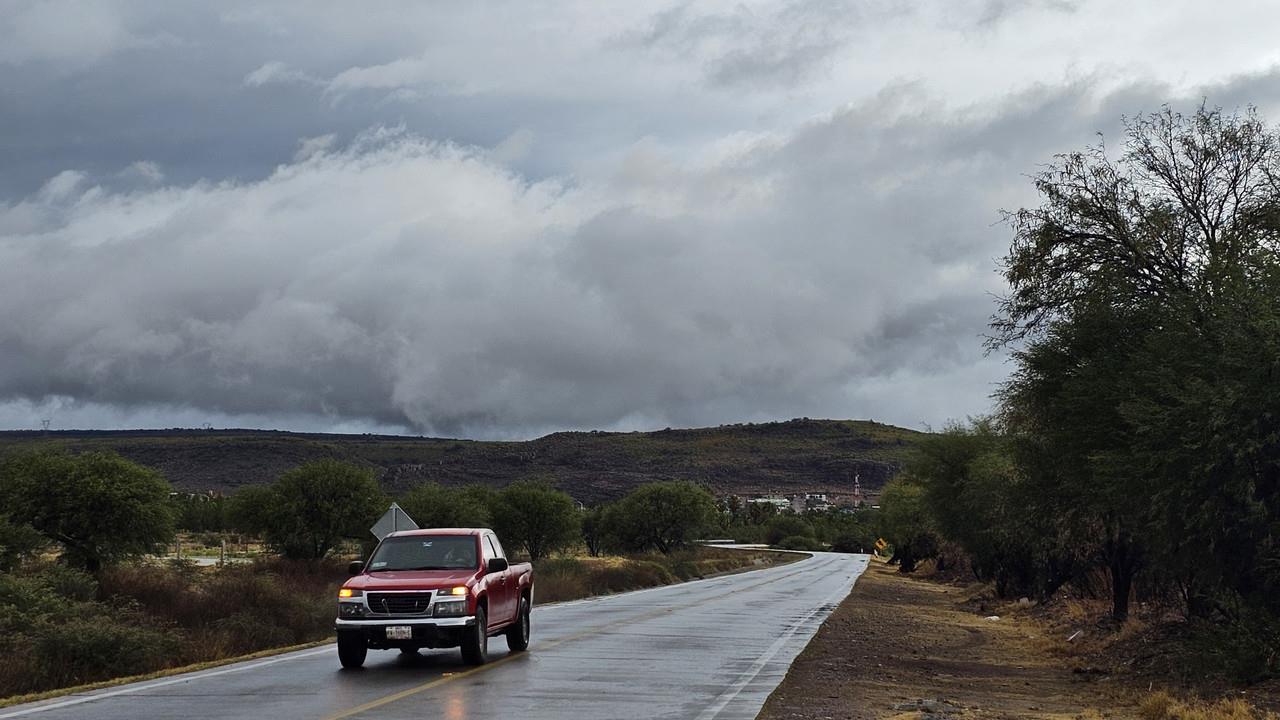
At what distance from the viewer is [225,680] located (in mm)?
16656

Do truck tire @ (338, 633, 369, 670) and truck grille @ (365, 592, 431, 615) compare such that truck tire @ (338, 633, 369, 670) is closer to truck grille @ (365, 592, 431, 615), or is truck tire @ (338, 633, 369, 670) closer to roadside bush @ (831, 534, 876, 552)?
truck grille @ (365, 592, 431, 615)

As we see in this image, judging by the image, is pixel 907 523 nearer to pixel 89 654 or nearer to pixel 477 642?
pixel 477 642

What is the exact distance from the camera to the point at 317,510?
60719mm

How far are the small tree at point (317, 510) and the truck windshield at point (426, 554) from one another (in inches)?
1642

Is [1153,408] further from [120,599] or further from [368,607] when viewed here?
[120,599]

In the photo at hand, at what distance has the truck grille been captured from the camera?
17656 millimetres

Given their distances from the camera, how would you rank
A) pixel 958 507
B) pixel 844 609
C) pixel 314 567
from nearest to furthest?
pixel 844 609, pixel 958 507, pixel 314 567

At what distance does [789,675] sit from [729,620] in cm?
1404

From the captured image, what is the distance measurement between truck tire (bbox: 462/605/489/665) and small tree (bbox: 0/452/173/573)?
2864 cm

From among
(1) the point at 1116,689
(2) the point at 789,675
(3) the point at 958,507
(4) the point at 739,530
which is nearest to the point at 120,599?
(2) the point at 789,675

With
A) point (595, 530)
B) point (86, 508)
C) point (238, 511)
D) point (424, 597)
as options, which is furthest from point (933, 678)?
point (595, 530)

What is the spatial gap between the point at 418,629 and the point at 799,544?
→ 154674 millimetres

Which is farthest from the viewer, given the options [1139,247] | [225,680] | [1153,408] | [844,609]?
[844,609]

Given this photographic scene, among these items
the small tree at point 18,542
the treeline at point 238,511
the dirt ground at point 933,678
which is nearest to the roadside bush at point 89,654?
the dirt ground at point 933,678
